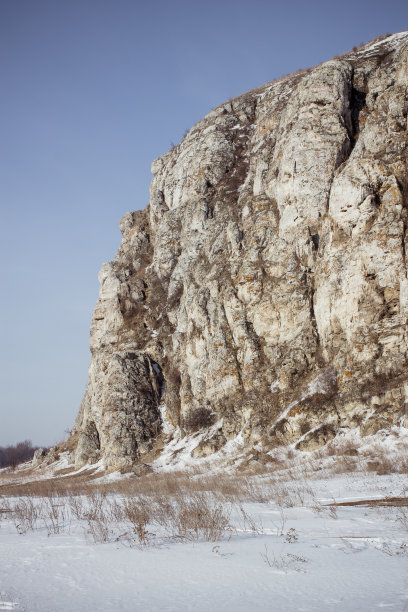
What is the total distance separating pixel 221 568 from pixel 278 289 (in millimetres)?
31018

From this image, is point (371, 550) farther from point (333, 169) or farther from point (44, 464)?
point (44, 464)

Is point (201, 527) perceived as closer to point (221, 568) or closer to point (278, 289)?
point (221, 568)

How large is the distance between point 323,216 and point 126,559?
109 feet

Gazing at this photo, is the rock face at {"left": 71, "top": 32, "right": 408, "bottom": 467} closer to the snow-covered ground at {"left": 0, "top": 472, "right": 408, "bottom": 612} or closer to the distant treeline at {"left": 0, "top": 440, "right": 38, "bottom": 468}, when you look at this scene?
the snow-covered ground at {"left": 0, "top": 472, "right": 408, "bottom": 612}

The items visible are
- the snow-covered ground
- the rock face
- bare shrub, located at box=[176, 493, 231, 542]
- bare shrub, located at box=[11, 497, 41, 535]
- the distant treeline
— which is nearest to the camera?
the snow-covered ground

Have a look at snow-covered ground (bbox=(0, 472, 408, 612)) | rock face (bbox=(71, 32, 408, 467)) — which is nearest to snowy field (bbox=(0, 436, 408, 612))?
snow-covered ground (bbox=(0, 472, 408, 612))

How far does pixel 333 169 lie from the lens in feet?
120

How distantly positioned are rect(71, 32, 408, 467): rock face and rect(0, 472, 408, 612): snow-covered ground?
17.7m

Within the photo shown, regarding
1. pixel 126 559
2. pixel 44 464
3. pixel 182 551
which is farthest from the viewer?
pixel 44 464

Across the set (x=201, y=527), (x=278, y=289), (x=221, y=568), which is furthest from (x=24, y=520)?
(x=278, y=289)

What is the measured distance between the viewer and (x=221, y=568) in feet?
16.5

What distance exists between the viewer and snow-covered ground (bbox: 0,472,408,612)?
400cm

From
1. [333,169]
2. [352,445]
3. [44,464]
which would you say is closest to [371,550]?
[352,445]

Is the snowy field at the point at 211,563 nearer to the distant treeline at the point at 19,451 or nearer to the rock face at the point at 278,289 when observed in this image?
the rock face at the point at 278,289
